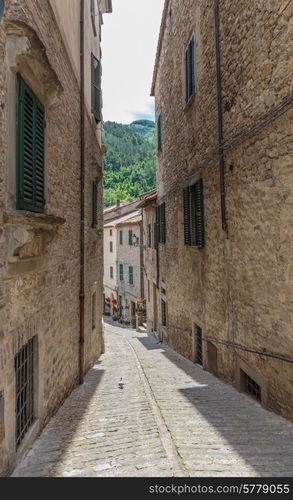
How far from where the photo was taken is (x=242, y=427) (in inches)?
189

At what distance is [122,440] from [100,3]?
1456 centimetres

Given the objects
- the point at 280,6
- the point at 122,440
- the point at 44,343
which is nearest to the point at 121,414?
the point at 122,440

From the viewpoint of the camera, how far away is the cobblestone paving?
3.63 metres

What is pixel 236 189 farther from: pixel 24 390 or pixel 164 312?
pixel 164 312

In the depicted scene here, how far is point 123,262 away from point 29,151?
90.9 feet

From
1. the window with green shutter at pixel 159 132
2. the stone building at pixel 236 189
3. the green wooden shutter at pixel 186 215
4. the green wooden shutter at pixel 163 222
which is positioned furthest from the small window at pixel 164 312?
the window with green shutter at pixel 159 132

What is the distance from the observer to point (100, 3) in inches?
530

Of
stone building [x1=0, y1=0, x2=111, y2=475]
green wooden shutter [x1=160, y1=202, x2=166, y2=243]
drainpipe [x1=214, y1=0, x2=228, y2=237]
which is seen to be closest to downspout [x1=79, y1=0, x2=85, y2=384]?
stone building [x1=0, y1=0, x2=111, y2=475]

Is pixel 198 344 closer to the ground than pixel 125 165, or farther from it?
closer to the ground

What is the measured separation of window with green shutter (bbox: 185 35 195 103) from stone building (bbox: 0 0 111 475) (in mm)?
2787

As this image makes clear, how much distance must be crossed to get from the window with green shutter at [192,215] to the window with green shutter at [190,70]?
2.45 m

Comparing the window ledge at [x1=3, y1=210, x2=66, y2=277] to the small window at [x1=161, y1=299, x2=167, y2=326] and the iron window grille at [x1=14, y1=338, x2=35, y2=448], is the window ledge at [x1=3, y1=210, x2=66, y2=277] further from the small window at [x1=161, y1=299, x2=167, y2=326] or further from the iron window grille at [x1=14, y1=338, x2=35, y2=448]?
the small window at [x1=161, y1=299, x2=167, y2=326]

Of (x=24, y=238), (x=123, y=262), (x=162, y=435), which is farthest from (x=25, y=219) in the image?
(x=123, y=262)

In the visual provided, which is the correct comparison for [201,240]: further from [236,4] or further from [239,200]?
[236,4]
